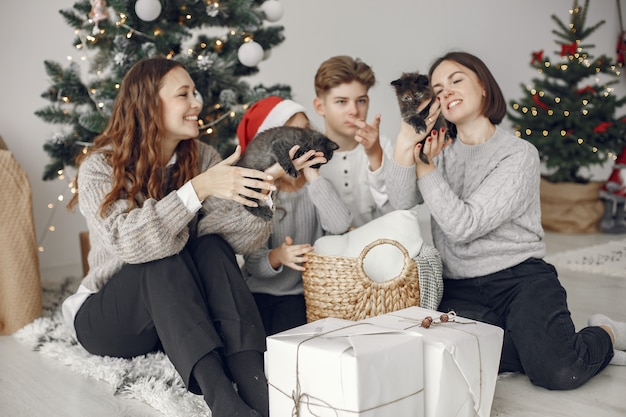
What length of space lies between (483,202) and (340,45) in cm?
288

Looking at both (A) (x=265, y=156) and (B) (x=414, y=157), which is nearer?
(A) (x=265, y=156)

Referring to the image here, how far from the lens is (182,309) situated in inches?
61.7

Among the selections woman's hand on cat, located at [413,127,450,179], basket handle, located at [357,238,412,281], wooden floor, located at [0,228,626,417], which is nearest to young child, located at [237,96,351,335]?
basket handle, located at [357,238,412,281]

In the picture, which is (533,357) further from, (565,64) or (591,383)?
(565,64)

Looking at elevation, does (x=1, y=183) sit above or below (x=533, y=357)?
above

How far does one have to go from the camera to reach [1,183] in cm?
239

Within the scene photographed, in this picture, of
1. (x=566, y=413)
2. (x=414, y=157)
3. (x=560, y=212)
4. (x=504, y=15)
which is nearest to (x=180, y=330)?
(x=414, y=157)

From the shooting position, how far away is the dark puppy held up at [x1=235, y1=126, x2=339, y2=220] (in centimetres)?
174

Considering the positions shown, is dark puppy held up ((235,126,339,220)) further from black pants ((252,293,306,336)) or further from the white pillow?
black pants ((252,293,306,336))

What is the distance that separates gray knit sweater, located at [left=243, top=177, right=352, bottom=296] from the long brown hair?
43cm

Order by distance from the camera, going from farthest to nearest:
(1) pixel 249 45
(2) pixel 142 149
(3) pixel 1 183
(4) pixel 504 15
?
(4) pixel 504 15 → (1) pixel 249 45 → (3) pixel 1 183 → (2) pixel 142 149

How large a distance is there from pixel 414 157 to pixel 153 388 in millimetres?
1014

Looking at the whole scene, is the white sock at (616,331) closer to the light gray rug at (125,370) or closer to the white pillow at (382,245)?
the white pillow at (382,245)

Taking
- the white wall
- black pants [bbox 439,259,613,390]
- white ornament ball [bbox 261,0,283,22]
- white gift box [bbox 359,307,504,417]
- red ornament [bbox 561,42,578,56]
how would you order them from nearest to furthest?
white gift box [bbox 359,307,504,417] < black pants [bbox 439,259,613,390] < white ornament ball [bbox 261,0,283,22] < the white wall < red ornament [bbox 561,42,578,56]
